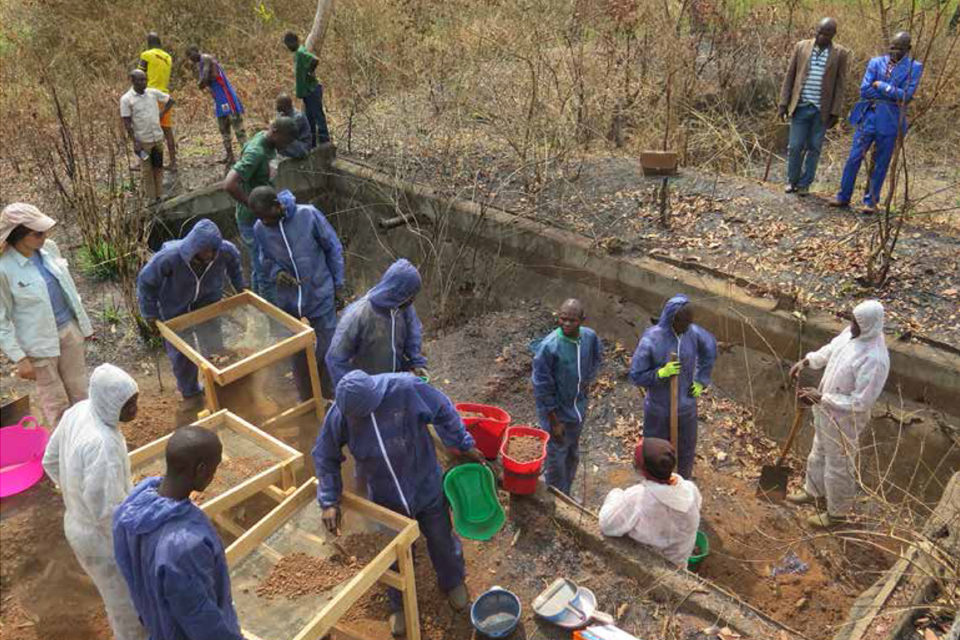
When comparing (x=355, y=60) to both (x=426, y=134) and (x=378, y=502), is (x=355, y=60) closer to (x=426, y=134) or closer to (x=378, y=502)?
(x=426, y=134)

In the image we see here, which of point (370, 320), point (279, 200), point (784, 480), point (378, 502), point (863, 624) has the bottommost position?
point (784, 480)

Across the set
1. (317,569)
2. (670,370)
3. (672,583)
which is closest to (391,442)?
(317,569)

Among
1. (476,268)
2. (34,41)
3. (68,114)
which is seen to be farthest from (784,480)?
(34,41)

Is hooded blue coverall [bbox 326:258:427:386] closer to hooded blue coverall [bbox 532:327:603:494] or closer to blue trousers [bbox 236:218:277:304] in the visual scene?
hooded blue coverall [bbox 532:327:603:494]

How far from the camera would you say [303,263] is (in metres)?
5.76


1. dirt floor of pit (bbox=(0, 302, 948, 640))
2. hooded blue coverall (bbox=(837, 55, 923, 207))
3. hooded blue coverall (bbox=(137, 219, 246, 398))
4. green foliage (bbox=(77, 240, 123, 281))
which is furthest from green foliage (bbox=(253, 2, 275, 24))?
Answer: hooded blue coverall (bbox=(837, 55, 923, 207))

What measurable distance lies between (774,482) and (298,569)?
3981 mm

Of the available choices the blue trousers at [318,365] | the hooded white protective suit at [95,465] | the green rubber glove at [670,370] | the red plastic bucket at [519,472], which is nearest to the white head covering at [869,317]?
the green rubber glove at [670,370]

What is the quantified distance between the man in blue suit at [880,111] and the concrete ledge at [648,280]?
207 cm

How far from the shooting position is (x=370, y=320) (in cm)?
470

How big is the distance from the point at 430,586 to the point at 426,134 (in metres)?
7.39

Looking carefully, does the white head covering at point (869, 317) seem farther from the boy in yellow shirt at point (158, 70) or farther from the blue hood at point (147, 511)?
the boy in yellow shirt at point (158, 70)

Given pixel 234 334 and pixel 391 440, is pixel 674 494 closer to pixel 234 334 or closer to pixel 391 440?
pixel 391 440

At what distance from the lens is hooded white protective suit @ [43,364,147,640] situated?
3.34 metres
